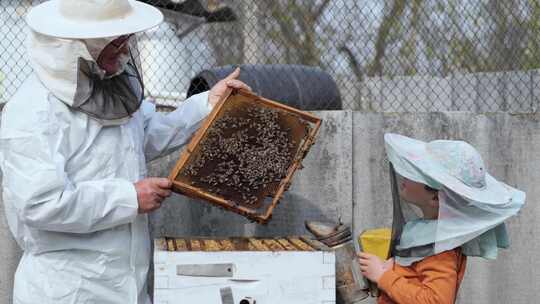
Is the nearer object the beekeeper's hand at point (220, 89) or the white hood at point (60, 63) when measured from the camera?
the white hood at point (60, 63)

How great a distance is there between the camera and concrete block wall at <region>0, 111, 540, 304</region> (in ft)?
13.6

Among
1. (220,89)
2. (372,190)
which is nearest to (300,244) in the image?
(220,89)

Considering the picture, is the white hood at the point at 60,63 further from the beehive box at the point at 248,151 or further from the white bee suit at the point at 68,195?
the beehive box at the point at 248,151

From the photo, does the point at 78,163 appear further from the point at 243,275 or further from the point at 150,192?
the point at 243,275

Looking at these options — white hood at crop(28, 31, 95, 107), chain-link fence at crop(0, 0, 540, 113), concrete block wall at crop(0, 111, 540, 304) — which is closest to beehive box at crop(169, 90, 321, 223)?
white hood at crop(28, 31, 95, 107)

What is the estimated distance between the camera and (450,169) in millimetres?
2967

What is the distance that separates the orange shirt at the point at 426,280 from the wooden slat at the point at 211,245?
0.57m

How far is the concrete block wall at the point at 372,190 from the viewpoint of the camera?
163 inches

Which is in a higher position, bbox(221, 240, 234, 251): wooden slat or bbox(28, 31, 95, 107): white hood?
bbox(28, 31, 95, 107): white hood

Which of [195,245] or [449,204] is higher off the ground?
[449,204]

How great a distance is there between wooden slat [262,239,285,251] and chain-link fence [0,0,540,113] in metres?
1.35

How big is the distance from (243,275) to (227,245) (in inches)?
8.2

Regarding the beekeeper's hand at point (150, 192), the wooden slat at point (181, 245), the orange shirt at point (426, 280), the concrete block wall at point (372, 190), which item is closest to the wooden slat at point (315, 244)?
the orange shirt at point (426, 280)

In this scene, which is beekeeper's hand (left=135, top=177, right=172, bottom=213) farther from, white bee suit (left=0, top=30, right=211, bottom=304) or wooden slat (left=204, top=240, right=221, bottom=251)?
wooden slat (left=204, top=240, right=221, bottom=251)
